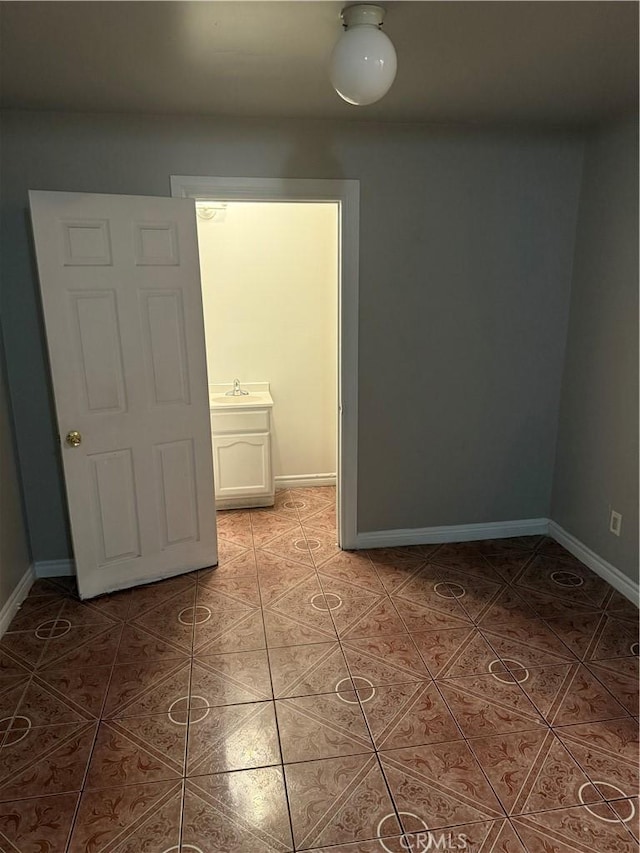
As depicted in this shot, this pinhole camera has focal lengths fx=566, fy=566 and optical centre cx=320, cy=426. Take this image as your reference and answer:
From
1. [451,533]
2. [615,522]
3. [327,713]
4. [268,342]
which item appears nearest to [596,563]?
[615,522]

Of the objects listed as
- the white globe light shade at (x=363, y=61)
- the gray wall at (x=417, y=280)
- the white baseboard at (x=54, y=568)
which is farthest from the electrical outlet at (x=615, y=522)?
the white baseboard at (x=54, y=568)

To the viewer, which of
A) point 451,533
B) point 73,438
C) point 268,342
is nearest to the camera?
point 73,438

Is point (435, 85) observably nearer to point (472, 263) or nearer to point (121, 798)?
point (472, 263)

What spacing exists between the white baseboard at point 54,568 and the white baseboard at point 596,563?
2907mm

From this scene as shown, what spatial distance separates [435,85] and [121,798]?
2931 millimetres

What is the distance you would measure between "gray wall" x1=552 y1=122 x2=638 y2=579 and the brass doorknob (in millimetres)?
2744

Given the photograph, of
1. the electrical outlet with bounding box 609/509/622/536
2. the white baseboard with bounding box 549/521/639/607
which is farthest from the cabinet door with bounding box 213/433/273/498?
the electrical outlet with bounding box 609/509/622/536

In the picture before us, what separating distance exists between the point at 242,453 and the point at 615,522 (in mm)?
2418

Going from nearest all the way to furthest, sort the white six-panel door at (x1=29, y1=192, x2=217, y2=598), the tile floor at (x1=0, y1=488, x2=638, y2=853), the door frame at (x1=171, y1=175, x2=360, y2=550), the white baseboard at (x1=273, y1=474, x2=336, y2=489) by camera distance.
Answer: the tile floor at (x1=0, y1=488, x2=638, y2=853) → the white six-panel door at (x1=29, y1=192, x2=217, y2=598) → the door frame at (x1=171, y1=175, x2=360, y2=550) → the white baseboard at (x1=273, y1=474, x2=336, y2=489)

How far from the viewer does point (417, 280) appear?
3170 millimetres

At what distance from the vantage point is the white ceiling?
5.88ft

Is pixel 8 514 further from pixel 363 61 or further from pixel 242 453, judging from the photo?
pixel 363 61

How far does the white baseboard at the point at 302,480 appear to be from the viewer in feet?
15.2

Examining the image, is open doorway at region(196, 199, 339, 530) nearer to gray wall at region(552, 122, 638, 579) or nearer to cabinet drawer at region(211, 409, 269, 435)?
cabinet drawer at region(211, 409, 269, 435)
